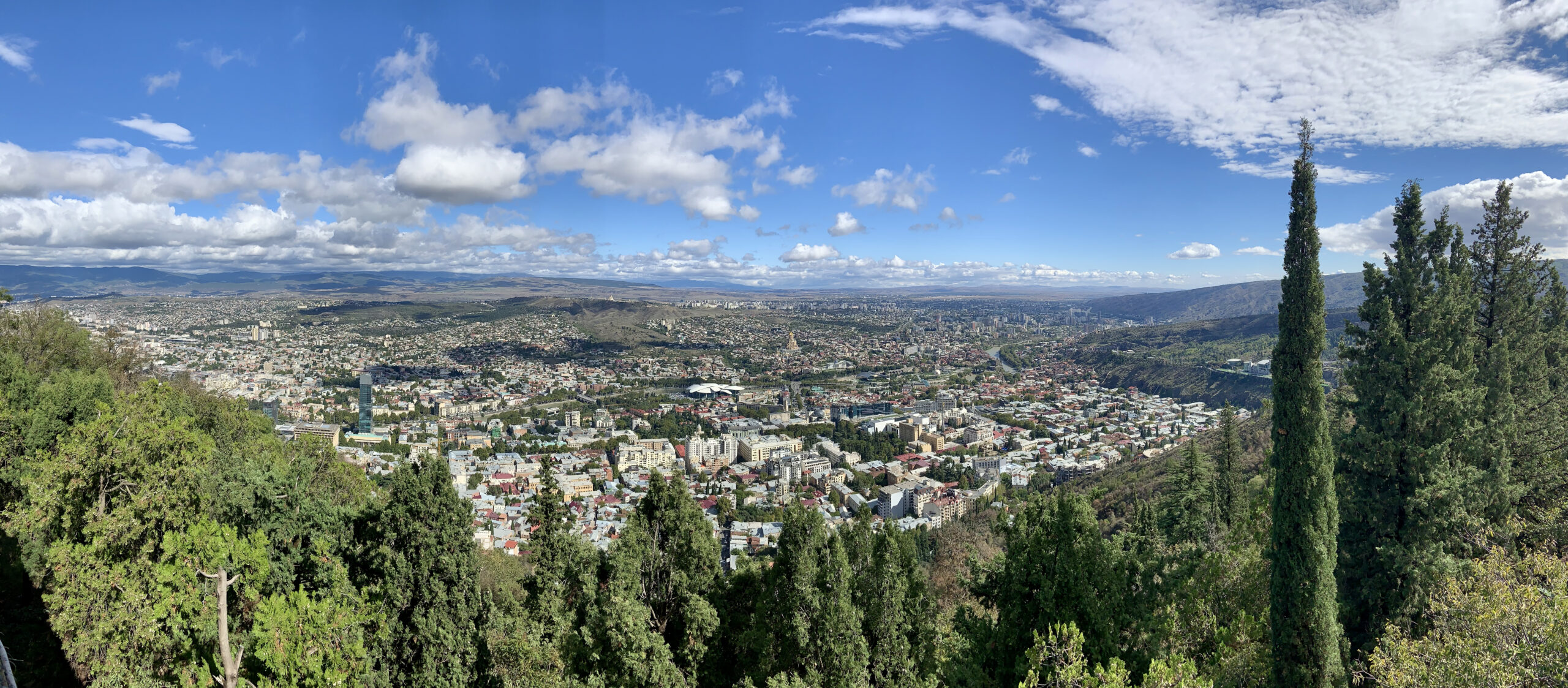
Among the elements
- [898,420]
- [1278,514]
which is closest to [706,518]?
Answer: [1278,514]

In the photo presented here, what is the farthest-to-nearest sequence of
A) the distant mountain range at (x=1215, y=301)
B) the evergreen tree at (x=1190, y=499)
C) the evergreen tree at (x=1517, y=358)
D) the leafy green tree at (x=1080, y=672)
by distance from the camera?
the distant mountain range at (x=1215, y=301) → the evergreen tree at (x=1190, y=499) → the evergreen tree at (x=1517, y=358) → the leafy green tree at (x=1080, y=672)

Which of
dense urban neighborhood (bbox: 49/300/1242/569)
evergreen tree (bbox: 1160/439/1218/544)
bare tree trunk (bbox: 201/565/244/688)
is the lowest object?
dense urban neighborhood (bbox: 49/300/1242/569)

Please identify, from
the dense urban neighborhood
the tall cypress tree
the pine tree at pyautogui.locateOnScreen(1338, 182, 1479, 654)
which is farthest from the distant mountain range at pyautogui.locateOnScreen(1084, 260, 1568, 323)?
the tall cypress tree

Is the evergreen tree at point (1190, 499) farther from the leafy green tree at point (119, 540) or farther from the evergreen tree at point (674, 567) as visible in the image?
the leafy green tree at point (119, 540)

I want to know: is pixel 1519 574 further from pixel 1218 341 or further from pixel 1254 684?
pixel 1218 341

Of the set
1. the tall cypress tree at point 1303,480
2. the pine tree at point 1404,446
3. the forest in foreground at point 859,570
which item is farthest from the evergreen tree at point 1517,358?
the tall cypress tree at point 1303,480

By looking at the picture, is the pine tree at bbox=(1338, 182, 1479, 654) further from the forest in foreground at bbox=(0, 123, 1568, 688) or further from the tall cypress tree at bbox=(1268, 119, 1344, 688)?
the tall cypress tree at bbox=(1268, 119, 1344, 688)

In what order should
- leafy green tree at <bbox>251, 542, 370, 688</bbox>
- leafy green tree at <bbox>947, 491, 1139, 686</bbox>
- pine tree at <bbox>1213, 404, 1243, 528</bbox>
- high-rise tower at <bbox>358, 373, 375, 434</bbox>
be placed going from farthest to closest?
high-rise tower at <bbox>358, 373, 375, 434</bbox> < pine tree at <bbox>1213, 404, 1243, 528</bbox> < leafy green tree at <bbox>947, 491, 1139, 686</bbox> < leafy green tree at <bbox>251, 542, 370, 688</bbox>
